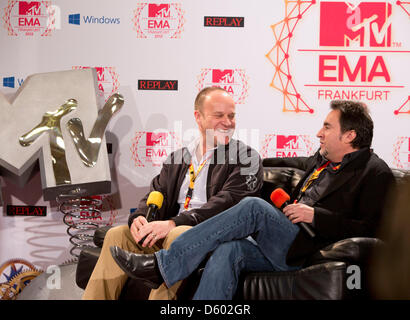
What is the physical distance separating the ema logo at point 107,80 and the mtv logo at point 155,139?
485mm

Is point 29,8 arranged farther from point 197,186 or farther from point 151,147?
point 197,186

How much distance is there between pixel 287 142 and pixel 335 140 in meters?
1.08

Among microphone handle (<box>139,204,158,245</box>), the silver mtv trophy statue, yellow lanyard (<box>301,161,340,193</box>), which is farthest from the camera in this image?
the silver mtv trophy statue

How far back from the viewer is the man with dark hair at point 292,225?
6.23 feet

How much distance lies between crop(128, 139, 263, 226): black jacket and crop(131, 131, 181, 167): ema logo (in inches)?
30.2

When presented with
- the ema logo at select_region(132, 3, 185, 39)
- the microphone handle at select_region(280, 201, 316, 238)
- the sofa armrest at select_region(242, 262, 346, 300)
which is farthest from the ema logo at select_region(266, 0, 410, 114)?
the sofa armrest at select_region(242, 262, 346, 300)

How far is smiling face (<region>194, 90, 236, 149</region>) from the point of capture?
2625 mm

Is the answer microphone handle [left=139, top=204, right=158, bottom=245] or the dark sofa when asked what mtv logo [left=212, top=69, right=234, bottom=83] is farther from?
the dark sofa

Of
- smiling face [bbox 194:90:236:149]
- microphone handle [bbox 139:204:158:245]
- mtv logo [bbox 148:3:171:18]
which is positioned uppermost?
mtv logo [bbox 148:3:171:18]

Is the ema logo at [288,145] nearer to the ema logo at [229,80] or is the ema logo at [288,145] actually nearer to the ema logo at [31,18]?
the ema logo at [229,80]

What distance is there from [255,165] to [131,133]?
1400 mm

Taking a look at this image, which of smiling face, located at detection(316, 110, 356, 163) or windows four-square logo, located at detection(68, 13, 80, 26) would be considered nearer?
smiling face, located at detection(316, 110, 356, 163)
